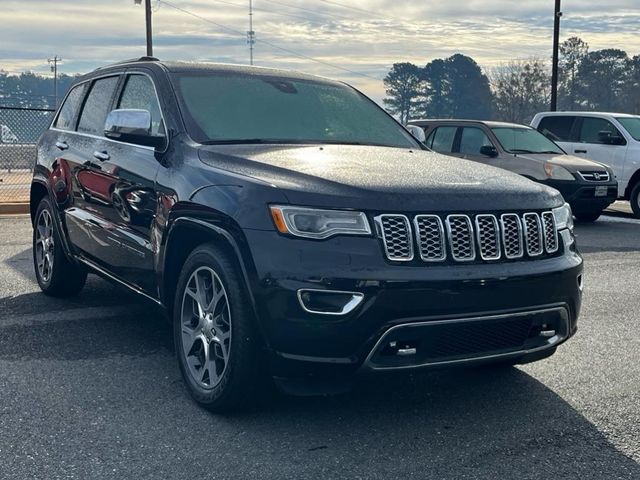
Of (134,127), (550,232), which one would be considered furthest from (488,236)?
(134,127)

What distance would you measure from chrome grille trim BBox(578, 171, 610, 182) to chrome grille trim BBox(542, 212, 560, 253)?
9.36 m

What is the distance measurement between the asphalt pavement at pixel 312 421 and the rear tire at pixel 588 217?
8180 mm

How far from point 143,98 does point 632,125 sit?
12.0m

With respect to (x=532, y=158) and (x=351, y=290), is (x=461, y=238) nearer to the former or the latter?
(x=351, y=290)

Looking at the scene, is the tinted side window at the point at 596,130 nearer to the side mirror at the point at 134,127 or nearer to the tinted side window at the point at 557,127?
the tinted side window at the point at 557,127

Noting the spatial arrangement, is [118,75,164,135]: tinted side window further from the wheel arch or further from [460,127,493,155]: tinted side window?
[460,127,493,155]: tinted side window

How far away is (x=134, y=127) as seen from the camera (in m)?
4.66

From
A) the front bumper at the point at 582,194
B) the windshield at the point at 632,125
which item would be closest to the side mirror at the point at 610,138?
the windshield at the point at 632,125

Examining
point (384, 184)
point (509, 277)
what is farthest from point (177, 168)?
point (509, 277)

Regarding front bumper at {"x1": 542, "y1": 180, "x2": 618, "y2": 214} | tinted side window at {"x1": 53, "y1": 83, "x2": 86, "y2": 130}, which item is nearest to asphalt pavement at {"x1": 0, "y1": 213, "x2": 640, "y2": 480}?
A: tinted side window at {"x1": 53, "y1": 83, "x2": 86, "y2": 130}

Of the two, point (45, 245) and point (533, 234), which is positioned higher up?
point (533, 234)

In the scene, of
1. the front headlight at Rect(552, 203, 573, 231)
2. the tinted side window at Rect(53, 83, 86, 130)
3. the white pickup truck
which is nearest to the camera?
the front headlight at Rect(552, 203, 573, 231)

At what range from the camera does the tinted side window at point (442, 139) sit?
1407cm

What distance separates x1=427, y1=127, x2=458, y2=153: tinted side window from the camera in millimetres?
14070
